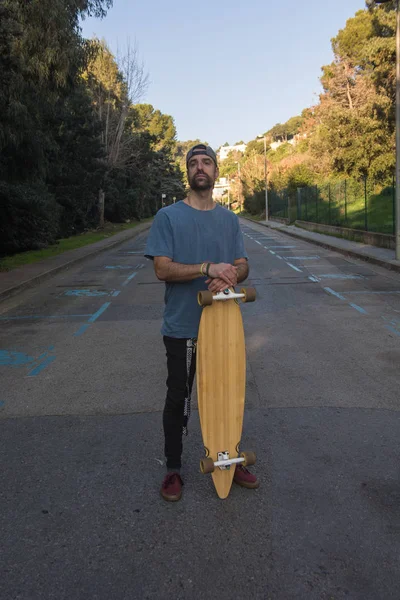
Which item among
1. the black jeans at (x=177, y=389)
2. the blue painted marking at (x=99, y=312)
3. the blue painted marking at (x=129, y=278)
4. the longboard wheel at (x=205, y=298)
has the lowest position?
the blue painted marking at (x=99, y=312)

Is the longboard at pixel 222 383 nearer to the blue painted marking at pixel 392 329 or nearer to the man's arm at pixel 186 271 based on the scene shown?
the man's arm at pixel 186 271

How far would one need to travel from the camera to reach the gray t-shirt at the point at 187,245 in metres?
3.29

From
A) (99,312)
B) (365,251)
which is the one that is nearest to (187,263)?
(99,312)

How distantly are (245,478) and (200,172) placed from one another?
1863 mm

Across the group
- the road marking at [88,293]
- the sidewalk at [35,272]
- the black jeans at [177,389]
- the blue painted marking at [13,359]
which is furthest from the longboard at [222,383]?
the sidewalk at [35,272]

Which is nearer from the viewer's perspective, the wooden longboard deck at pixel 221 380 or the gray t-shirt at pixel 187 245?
the wooden longboard deck at pixel 221 380

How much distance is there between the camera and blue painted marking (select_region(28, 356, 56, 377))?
640 cm

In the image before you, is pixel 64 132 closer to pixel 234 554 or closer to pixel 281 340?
pixel 281 340

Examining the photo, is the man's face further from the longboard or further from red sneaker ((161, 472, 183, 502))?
red sneaker ((161, 472, 183, 502))

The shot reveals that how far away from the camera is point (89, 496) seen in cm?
347

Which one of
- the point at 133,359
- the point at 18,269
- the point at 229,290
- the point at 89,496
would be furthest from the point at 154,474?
the point at 18,269

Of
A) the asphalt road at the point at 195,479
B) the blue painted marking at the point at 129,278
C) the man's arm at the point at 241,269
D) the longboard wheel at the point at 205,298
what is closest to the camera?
the asphalt road at the point at 195,479

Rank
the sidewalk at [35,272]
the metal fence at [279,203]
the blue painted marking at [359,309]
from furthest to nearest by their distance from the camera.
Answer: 1. the metal fence at [279,203]
2. the sidewalk at [35,272]
3. the blue painted marking at [359,309]

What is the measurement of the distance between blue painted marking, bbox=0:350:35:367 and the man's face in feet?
14.2
